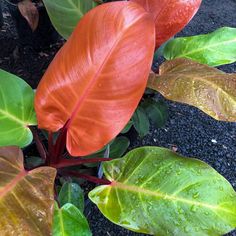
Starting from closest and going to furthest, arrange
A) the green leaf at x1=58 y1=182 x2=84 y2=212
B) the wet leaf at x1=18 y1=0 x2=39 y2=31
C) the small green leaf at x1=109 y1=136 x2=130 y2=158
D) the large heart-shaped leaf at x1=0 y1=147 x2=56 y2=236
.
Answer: the large heart-shaped leaf at x1=0 y1=147 x2=56 y2=236 → the green leaf at x1=58 y1=182 x2=84 y2=212 → the small green leaf at x1=109 y1=136 x2=130 y2=158 → the wet leaf at x1=18 y1=0 x2=39 y2=31

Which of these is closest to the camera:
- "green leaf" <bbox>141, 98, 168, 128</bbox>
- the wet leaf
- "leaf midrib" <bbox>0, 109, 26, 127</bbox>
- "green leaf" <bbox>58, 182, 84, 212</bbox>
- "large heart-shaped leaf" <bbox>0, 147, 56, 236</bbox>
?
"large heart-shaped leaf" <bbox>0, 147, 56, 236</bbox>

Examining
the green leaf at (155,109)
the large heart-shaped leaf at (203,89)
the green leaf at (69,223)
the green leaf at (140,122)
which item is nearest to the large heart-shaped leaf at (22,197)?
the green leaf at (69,223)

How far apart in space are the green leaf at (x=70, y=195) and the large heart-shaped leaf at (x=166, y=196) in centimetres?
15

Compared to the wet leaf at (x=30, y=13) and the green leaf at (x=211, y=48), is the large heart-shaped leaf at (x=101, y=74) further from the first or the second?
the wet leaf at (x=30, y=13)

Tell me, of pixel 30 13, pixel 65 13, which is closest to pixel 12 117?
pixel 65 13

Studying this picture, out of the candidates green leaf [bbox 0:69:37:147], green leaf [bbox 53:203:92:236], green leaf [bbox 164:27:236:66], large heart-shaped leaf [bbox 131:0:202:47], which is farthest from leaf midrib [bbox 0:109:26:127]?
green leaf [bbox 164:27:236:66]

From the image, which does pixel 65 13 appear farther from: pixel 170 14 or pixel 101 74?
pixel 101 74

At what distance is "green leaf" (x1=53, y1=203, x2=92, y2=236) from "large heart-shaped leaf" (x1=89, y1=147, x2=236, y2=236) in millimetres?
57

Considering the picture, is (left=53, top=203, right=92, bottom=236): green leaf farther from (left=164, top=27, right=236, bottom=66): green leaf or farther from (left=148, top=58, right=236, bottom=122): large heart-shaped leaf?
(left=164, top=27, right=236, bottom=66): green leaf

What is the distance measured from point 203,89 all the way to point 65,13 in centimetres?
46

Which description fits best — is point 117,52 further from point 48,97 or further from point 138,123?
point 138,123

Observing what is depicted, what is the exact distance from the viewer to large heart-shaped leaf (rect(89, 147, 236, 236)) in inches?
26.4

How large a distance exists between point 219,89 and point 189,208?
0.77 feet

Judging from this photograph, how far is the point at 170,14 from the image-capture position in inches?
34.1
